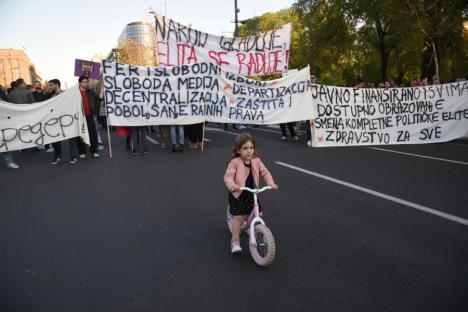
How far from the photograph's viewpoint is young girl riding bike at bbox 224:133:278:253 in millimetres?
3637

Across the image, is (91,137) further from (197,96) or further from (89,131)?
(197,96)

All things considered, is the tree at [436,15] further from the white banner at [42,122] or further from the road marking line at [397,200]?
the white banner at [42,122]

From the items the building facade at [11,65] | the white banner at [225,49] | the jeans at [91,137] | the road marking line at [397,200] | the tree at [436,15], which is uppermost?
the building facade at [11,65]

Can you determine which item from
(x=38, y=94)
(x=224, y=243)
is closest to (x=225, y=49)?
(x=38, y=94)

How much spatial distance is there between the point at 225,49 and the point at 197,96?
7.19 ft

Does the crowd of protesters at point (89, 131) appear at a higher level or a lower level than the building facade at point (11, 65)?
lower

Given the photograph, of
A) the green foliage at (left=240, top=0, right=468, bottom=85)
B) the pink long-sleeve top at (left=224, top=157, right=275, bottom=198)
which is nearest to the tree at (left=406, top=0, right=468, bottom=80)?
the green foliage at (left=240, top=0, right=468, bottom=85)

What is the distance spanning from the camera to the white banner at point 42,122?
9.05 metres

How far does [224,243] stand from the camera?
13.2 ft

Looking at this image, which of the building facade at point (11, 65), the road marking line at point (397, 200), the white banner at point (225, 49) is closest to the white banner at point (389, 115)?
the white banner at point (225, 49)

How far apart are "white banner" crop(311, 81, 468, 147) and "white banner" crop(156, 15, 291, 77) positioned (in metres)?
2.13

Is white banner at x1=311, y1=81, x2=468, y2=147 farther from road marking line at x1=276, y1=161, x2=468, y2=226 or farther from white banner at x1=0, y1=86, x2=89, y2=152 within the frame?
white banner at x1=0, y1=86, x2=89, y2=152

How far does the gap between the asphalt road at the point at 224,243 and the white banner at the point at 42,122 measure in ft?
6.38

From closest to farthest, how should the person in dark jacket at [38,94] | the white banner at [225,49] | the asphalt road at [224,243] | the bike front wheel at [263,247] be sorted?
the asphalt road at [224,243] < the bike front wheel at [263,247] < the white banner at [225,49] < the person in dark jacket at [38,94]
